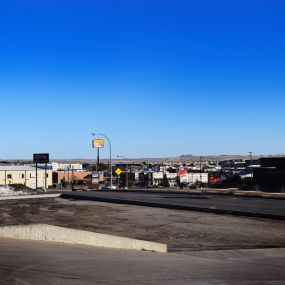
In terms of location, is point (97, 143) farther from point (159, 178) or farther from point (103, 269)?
point (103, 269)

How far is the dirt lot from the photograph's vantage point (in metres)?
19.7

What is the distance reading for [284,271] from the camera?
40.5 feet

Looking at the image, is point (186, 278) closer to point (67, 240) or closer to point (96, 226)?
point (67, 240)

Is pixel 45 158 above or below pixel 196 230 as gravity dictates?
above

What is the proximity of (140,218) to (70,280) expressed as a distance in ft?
61.8

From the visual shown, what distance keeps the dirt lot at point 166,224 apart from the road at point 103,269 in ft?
16.1

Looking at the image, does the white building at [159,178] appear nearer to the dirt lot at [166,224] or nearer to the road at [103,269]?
the dirt lot at [166,224]

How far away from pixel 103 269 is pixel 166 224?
14843mm

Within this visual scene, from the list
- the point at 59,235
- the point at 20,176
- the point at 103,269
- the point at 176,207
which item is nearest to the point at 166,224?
the point at 176,207

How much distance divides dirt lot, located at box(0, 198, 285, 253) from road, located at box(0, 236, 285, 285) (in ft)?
16.1

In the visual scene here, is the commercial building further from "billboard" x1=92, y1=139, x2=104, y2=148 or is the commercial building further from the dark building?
the dark building

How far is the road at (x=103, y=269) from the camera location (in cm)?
929

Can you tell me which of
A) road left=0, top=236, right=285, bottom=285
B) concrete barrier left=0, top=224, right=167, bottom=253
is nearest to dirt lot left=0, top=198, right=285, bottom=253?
concrete barrier left=0, top=224, right=167, bottom=253

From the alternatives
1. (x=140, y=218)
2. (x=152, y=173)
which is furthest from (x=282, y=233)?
(x=152, y=173)
